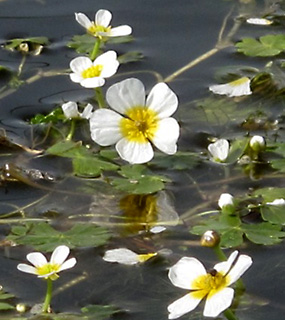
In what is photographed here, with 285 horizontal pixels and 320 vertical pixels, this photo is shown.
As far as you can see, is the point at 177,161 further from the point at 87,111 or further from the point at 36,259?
the point at 36,259

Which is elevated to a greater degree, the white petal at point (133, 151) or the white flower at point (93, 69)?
the white flower at point (93, 69)

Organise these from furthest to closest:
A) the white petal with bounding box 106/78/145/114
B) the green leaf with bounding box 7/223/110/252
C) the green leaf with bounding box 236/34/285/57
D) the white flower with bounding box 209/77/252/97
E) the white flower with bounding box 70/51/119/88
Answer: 1. the green leaf with bounding box 236/34/285/57
2. the white flower with bounding box 209/77/252/97
3. the white flower with bounding box 70/51/119/88
4. the white petal with bounding box 106/78/145/114
5. the green leaf with bounding box 7/223/110/252

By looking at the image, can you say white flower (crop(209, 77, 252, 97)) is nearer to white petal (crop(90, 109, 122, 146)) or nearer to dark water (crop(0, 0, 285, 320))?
dark water (crop(0, 0, 285, 320))

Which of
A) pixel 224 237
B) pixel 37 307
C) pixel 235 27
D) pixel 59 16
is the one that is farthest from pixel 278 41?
pixel 37 307

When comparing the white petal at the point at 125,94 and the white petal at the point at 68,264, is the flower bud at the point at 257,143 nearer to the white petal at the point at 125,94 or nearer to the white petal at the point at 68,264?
the white petal at the point at 125,94

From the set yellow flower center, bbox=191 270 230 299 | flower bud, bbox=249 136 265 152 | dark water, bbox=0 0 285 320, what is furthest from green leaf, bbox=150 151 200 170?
yellow flower center, bbox=191 270 230 299

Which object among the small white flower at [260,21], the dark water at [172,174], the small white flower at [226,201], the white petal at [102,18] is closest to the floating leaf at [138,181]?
the dark water at [172,174]
